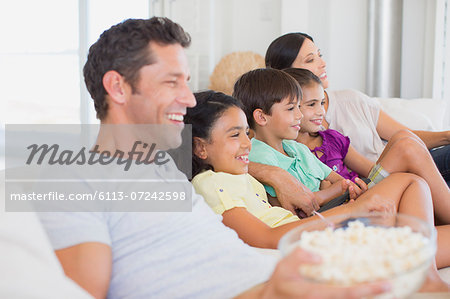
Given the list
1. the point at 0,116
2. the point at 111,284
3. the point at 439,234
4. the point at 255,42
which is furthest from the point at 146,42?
the point at 0,116

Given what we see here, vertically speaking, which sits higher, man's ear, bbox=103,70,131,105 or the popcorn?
man's ear, bbox=103,70,131,105

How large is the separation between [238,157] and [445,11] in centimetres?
326

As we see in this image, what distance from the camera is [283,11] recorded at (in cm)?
486

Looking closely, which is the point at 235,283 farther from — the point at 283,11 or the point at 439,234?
the point at 283,11

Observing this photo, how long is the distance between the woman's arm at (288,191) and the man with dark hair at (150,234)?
0.59 meters

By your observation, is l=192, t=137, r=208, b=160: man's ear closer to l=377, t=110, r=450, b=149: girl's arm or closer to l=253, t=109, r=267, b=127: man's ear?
l=253, t=109, r=267, b=127: man's ear

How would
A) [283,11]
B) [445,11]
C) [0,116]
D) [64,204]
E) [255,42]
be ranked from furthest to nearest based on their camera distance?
[0,116], [255,42], [283,11], [445,11], [64,204]

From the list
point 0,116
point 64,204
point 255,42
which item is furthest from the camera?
point 0,116

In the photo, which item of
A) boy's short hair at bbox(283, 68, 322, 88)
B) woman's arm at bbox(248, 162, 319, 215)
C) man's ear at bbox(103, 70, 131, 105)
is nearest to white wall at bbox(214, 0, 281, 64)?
boy's short hair at bbox(283, 68, 322, 88)

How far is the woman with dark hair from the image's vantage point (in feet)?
8.29

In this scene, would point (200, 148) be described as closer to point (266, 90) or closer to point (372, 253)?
point (266, 90)

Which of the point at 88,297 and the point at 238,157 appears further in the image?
the point at 238,157

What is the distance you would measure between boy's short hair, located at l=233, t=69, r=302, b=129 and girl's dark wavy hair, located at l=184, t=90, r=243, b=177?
0.37m

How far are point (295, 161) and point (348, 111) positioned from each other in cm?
72
